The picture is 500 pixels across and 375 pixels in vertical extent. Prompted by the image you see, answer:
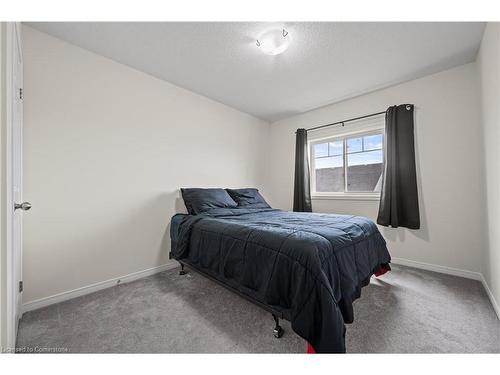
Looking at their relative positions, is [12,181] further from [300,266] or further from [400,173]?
[400,173]

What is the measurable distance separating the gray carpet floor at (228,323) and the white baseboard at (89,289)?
0.19 feet

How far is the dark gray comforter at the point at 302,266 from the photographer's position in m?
1.07

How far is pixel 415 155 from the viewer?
2494 mm

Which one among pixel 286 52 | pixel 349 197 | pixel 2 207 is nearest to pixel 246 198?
pixel 349 197

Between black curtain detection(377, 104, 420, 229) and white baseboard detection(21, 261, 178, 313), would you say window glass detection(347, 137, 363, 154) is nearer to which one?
black curtain detection(377, 104, 420, 229)

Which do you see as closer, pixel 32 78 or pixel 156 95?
pixel 32 78

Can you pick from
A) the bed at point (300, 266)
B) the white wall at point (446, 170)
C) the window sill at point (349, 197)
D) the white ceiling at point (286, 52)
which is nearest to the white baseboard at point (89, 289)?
the bed at point (300, 266)

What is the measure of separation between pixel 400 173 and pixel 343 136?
3.43 feet

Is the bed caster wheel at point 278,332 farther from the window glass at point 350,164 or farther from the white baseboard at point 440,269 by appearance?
the window glass at point 350,164

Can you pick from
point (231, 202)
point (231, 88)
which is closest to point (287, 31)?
point (231, 88)
